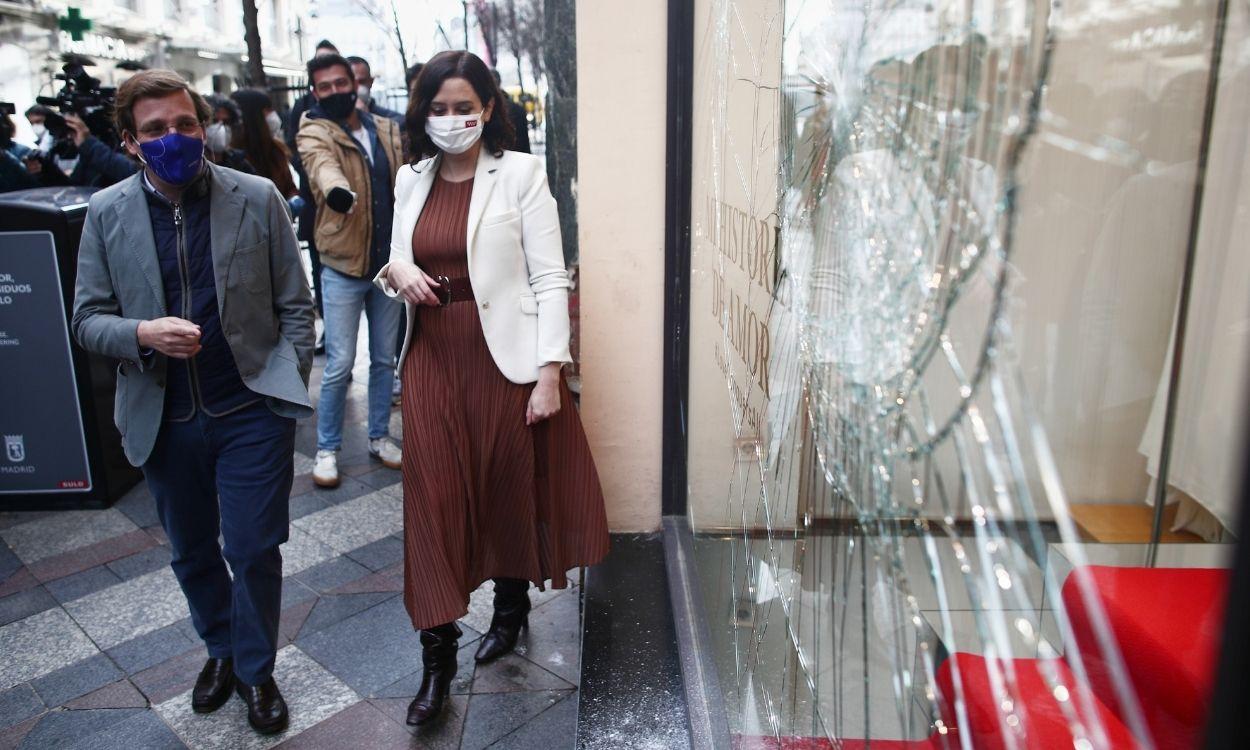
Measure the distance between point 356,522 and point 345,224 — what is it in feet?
5.08

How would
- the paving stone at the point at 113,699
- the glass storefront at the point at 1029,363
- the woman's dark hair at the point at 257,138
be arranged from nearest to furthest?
1. the glass storefront at the point at 1029,363
2. the paving stone at the point at 113,699
3. the woman's dark hair at the point at 257,138

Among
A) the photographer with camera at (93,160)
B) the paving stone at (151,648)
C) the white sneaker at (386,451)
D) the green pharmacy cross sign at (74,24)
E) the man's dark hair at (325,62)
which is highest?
the green pharmacy cross sign at (74,24)

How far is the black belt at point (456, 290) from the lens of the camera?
2.96 m

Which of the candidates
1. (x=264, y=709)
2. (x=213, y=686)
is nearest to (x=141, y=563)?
(x=213, y=686)

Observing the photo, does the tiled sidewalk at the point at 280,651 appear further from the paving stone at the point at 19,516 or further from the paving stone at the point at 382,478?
the paving stone at the point at 382,478

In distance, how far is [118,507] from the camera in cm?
495

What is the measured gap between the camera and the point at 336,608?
384 cm

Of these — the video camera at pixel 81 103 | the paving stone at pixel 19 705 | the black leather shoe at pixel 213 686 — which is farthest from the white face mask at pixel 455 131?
the video camera at pixel 81 103

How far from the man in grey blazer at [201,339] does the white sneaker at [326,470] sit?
2.03m

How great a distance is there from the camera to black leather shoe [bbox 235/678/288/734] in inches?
118

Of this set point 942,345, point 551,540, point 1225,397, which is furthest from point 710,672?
point 1225,397

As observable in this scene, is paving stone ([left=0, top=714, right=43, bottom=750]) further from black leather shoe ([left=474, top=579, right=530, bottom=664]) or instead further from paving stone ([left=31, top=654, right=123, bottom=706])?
black leather shoe ([left=474, top=579, right=530, bottom=664])

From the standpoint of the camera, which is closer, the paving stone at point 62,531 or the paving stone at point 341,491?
the paving stone at point 62,531

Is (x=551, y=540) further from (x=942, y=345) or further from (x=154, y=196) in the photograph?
(x=942, y=345)
